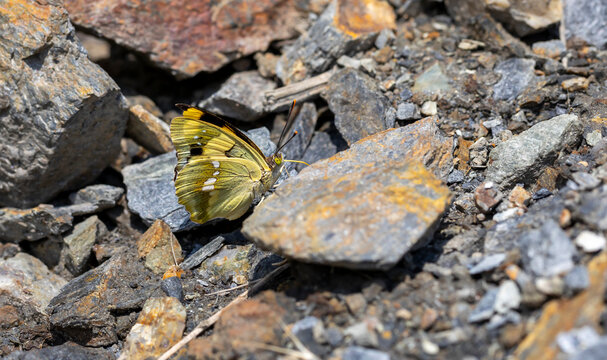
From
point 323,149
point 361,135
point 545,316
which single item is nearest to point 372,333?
point 545,316

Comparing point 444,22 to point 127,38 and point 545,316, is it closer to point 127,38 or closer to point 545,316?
point 127,38

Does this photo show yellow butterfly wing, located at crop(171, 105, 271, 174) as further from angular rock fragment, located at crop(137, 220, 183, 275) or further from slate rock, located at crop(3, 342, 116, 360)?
slate rock, located at crop(3, 342, 116, 360)

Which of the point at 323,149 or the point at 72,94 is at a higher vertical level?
the point at 72,94

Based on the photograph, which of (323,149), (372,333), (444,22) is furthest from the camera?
(444,22)

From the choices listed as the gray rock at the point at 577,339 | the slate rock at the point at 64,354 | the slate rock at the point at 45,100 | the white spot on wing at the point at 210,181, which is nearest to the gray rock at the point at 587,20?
the gray rock at the point at 577,339

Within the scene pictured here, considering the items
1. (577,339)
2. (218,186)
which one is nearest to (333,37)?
(218,186)

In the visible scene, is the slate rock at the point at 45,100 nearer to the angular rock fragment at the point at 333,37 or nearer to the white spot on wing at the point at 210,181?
the white spot on wing at the point at 210,181

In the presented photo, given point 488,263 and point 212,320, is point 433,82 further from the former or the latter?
point 212,320
